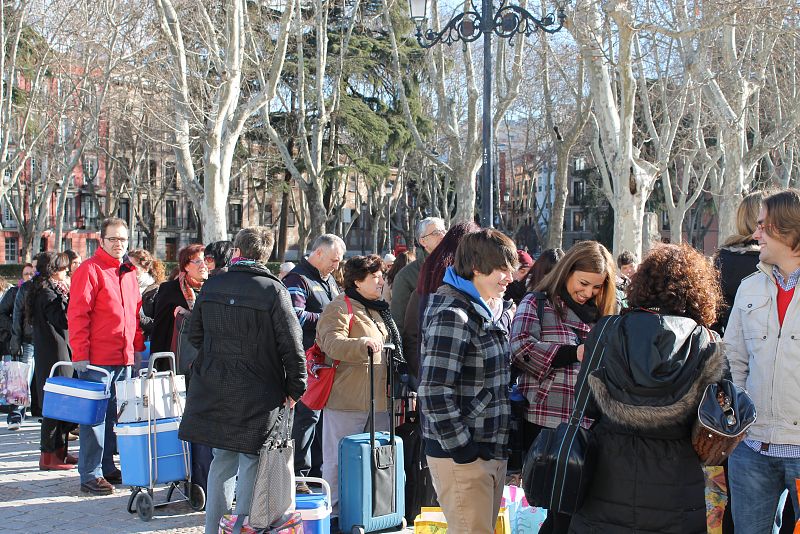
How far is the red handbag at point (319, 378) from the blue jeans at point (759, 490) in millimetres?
2747

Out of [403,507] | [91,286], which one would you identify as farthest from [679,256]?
[91,286]

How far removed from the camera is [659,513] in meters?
3.12

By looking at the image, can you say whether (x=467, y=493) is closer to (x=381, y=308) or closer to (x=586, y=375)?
(x=586, y=375)

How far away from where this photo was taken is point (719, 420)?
119 inches

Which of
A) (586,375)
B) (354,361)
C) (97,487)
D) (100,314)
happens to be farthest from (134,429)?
(586,375)

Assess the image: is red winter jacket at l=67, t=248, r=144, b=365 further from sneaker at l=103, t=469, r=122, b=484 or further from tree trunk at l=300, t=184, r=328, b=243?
tree trunk at l=300, t=184, r=328, b=243

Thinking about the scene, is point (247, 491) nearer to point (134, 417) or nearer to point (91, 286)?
point (134, 417)

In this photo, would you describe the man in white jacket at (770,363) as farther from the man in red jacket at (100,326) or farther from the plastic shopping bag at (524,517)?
the man in red jacket at (100,326)

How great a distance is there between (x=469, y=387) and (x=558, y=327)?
0.84 metres

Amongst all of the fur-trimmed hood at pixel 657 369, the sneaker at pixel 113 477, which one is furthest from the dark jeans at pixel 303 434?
the fur-trimmed hood at pixel 657 369

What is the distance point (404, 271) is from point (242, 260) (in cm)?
178

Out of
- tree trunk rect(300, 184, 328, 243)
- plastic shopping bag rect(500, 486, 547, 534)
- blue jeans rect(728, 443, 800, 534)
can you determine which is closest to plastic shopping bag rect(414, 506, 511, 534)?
plastic shopping bag rect(500, 486, 547, 534)

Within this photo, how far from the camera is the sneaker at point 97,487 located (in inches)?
270

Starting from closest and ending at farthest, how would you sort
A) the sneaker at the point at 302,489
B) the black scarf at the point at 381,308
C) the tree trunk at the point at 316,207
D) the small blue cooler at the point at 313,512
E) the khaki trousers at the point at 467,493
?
the khaki trousers at the point at 467,493 → the small blue cooler at the point at 313,512 → the sneaker at the point at 302,489 → the black scarf at the point at 381,308 → the tree trunk at the point at 316,207
